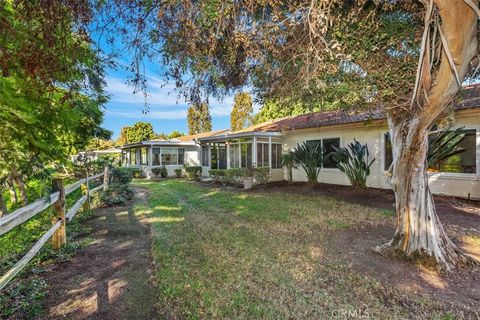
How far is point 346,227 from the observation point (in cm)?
646

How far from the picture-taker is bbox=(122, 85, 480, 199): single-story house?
30.2 ft

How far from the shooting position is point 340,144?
13.2 m

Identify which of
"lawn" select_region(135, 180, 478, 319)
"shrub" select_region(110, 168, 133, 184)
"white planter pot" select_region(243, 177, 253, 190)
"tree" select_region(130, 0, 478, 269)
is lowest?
"lawn" select_region(135, 180, 478, 319)

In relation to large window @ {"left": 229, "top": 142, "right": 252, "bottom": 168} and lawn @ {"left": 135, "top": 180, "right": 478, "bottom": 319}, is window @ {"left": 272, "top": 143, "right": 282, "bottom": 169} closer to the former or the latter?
large window @ {"left": 229, "top": 142, "right": 252, "bottom": 168}

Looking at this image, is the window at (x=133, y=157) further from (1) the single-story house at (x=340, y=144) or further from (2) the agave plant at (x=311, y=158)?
(2) the agave plant at (x=311, y=158)

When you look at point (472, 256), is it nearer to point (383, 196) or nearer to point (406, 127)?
point (406, 127)

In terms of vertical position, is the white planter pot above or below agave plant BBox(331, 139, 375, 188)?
below

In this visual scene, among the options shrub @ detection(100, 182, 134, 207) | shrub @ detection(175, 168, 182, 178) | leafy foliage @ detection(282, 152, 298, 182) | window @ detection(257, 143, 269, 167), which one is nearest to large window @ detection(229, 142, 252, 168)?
window @ detection(257, 143, 269, 167)

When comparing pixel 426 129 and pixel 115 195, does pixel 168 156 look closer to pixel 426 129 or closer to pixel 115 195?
pixel 115 195

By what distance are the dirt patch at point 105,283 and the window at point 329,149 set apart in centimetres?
1032

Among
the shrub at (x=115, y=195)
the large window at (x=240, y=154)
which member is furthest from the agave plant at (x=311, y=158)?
the shrub at (x=115, y=195)

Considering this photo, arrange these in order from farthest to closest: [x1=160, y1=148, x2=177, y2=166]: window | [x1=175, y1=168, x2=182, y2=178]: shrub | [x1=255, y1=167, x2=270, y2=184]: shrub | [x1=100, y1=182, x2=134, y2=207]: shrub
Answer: [x1=160, y1=148, x2=177, y2=166]: window → [x1=175, y1=168, x2=182, y2=178]: shrub → [x1=255, y1=167, x2=270, y2=184]: shrub → [x1=100, y1=182, x2=134, y2=207]: shrub

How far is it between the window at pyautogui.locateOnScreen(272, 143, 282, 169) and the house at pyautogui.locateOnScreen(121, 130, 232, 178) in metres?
8.73

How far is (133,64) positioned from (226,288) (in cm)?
334
